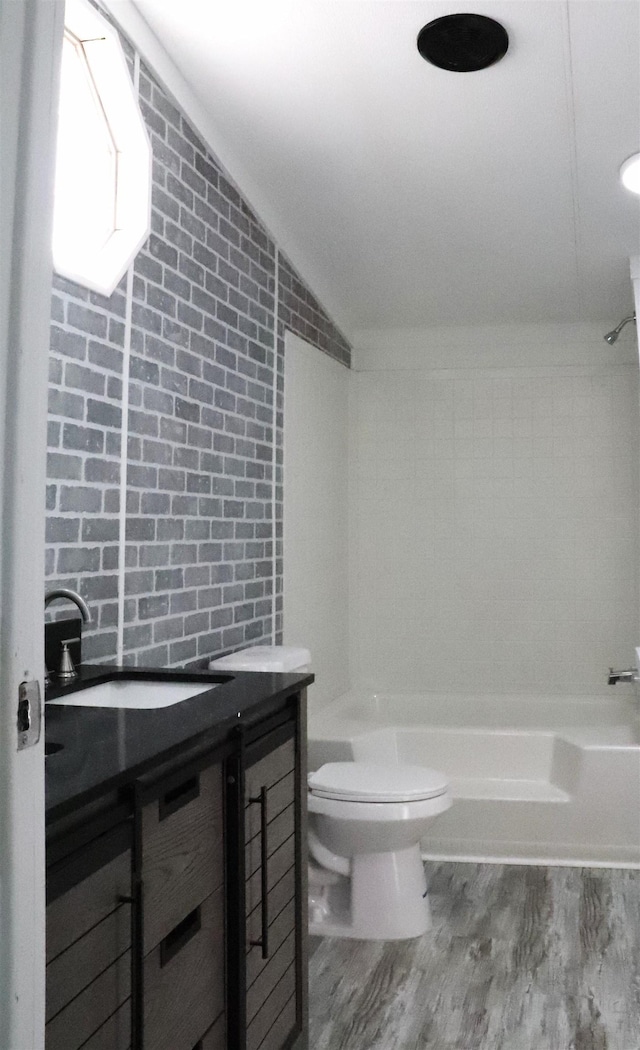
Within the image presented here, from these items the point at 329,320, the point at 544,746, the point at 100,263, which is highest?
the point at 329,320

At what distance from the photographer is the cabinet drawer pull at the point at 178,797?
1.58m

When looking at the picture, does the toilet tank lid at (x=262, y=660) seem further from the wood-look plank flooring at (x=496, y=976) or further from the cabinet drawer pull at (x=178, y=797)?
the cabinet drawer pull at (x=178, y=797)

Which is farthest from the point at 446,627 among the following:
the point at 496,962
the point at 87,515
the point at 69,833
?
the point at 69,833

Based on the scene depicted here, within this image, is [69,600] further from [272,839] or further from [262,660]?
[262,660]

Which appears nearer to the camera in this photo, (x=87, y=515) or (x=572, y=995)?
(x=87, y=515)

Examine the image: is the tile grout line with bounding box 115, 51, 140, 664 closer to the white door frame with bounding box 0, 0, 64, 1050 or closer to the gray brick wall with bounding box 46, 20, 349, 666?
the gray brick wall with bounding box 46, 20, 349, 666

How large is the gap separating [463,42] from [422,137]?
0.57 metres

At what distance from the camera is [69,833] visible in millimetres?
1277

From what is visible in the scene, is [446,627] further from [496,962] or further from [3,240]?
[3,240]

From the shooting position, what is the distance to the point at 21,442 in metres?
0.88

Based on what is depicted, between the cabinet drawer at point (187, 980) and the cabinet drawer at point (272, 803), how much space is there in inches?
6.3

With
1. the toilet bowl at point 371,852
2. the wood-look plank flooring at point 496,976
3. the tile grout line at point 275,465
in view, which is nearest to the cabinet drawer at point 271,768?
the wood-look plank flooring at point 496,976

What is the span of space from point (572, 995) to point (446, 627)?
2.70 meters

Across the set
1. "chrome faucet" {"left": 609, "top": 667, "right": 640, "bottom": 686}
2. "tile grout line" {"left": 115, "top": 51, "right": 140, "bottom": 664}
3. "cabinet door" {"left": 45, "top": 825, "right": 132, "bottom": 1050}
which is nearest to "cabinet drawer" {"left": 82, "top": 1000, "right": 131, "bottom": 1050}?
"cabinet door" {"left": 45, "top": 825, "right": 132, "bottom": 1050}
